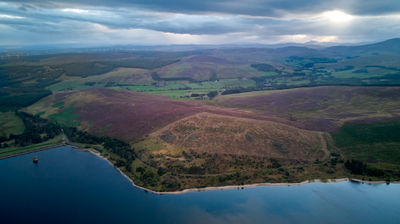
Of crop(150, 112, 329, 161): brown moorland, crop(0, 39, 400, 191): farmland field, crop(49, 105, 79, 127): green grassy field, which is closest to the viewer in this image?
crop(0, 39, 400, 191): farmland field

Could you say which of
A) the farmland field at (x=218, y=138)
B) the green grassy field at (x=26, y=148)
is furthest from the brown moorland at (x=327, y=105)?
the green grassy field at (x=26, y=148)

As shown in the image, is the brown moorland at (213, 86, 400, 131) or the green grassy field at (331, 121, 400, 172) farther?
the brown moorland at (213, 86, 400, 131)

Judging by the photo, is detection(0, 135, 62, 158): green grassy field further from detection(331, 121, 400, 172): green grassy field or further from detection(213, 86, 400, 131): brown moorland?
detection(331, 121, 400, 172): green grassy field

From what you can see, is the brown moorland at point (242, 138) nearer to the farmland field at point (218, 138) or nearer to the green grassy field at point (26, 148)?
the farmland field at point (218, 138)

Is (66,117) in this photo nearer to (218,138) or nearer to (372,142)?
(218,138)

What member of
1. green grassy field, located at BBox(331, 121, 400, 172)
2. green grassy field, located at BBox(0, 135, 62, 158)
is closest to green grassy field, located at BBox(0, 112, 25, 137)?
green grassy field, located at BBox(0, 135, 62, 158)

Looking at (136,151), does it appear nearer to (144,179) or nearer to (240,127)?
(144,179)

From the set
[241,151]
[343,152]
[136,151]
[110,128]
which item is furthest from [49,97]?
[343,152]

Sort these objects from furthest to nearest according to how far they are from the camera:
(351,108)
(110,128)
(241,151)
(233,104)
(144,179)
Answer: (233,104) < (351,108) < (110,128) < (241,151) < (144,179)

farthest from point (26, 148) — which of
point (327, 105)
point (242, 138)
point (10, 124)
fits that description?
point (327, 105)
